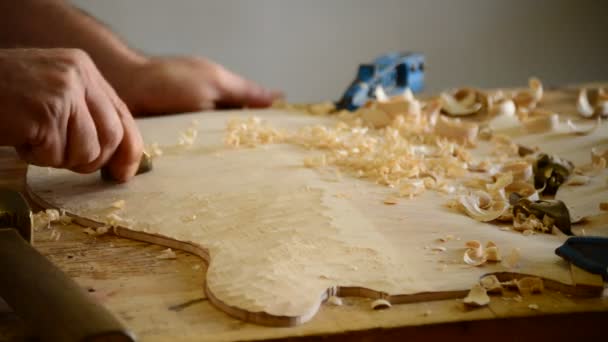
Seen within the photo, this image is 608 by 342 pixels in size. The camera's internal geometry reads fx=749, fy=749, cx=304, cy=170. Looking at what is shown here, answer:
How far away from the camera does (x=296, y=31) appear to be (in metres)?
2.71

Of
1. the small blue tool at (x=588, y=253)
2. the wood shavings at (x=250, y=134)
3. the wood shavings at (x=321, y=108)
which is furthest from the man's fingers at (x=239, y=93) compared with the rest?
the small blue tool at (x=588, y=253)

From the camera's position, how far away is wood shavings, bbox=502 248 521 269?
2.48 feet

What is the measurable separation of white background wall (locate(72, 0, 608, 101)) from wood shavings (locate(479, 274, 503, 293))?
2.06 m

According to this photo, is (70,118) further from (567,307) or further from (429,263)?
(567,307)

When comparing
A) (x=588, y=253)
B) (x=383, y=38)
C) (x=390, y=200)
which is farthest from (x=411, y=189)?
(x=383, y=38)

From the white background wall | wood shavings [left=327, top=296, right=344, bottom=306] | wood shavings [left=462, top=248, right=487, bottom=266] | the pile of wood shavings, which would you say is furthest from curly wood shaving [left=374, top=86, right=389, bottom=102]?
the white background wall

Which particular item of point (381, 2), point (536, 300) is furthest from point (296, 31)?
point (536, 300)

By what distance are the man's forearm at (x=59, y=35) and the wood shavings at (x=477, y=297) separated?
105cm

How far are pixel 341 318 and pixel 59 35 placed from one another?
1148 mm

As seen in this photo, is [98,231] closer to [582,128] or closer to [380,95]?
[380,95]

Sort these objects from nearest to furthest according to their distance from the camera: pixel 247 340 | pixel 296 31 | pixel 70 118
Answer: pixel 247 340 → pixel 70 118 → pixel 296 31

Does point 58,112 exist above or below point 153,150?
above

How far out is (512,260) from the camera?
761 millimetres

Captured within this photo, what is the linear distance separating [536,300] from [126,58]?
3.66ft
